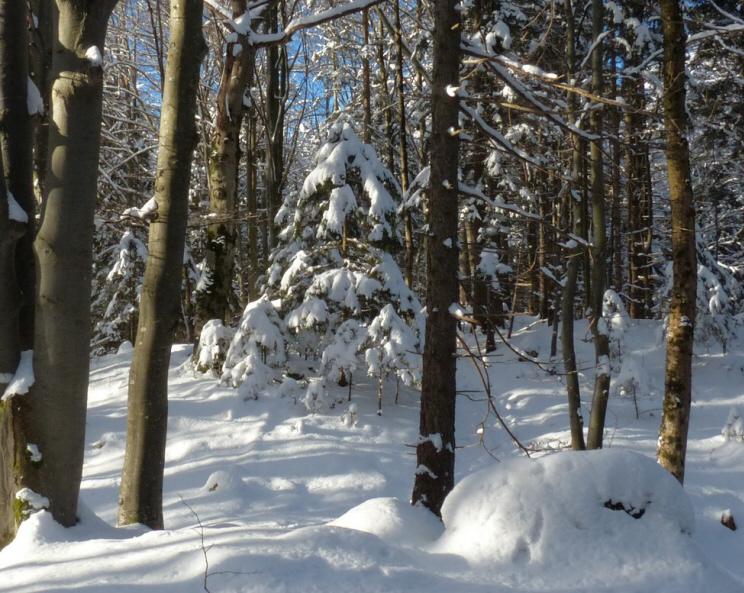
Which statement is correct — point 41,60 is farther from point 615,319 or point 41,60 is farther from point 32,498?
point 615,319

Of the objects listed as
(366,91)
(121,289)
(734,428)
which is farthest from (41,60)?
(734,428)

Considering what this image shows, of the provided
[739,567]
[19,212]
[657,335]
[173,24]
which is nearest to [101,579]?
[19,212]

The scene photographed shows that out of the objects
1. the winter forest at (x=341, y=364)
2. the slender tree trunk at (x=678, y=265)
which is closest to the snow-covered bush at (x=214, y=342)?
the winter forest at (x=341, y=364)

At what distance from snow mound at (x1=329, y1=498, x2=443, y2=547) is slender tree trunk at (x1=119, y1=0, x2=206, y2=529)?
1.50 meters

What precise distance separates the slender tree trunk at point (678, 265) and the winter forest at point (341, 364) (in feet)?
0.10

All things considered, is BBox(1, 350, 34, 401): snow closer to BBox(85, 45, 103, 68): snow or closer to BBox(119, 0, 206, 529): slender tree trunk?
BBox(119, 0, 206, 529): slender tree trunk

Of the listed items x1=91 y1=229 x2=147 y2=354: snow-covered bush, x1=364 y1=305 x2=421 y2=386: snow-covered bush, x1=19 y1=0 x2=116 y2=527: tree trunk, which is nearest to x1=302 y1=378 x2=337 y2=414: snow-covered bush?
x1=364 y1=305 x2=421 y2=386: snow-covered bush

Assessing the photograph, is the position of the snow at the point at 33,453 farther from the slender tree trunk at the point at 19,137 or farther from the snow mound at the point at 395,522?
the snow mound at the point at 395,522

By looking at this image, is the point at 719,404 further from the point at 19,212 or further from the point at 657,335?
the point at 19,212

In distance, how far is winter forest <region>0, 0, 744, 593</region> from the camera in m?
3.05

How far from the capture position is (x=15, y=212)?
12.6 ft

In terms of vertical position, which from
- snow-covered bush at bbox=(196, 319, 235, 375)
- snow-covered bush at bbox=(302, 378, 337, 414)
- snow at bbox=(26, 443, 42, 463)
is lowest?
snow-covered bush at bbox=(302, 378, 337, 414)

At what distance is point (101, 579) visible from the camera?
2568mm

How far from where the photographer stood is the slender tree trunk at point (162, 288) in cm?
413
